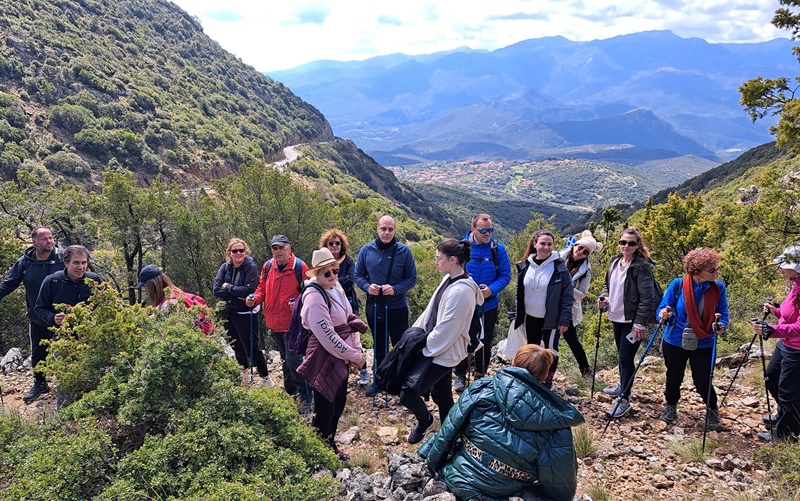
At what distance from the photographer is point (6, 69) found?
3375 cm

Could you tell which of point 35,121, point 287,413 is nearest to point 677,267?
point 287,413

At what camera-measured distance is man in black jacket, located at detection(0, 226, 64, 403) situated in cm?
552

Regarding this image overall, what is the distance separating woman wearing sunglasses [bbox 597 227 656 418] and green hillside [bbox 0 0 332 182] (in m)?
32.3

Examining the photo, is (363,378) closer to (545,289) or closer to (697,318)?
(545,289)

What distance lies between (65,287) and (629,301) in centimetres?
662

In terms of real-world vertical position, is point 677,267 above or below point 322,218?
below

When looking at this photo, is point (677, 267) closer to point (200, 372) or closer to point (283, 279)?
point (283, 279)

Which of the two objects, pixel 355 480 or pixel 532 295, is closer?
pixel 355 480

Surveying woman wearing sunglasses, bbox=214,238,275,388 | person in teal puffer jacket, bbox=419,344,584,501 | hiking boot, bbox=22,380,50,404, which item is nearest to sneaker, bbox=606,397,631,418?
person in teal puffer jacket, bbox=419,344,584,501

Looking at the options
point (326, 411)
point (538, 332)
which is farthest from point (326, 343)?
point (538, 332)

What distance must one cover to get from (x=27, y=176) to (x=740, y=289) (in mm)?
21579

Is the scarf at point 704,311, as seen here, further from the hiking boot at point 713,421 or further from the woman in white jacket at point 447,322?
the woman in white jacket at point 447,322

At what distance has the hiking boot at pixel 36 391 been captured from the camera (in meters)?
5.86

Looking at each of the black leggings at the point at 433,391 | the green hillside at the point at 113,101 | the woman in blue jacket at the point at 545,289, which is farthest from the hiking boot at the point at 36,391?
the green hillside at the point at 113,101
